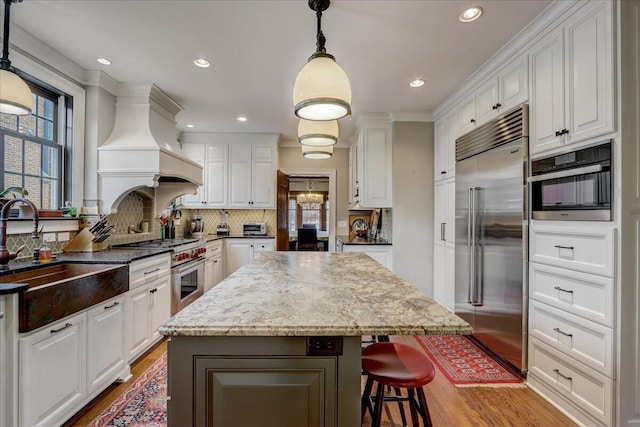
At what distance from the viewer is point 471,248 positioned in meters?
2.91

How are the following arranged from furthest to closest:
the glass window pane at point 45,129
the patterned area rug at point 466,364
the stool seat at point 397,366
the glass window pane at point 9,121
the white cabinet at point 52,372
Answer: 1. the glass window pane at point 45,129
2. the patterned area rug at point 466,364
3. the glass window pane at point 9,121
4. the white cabinet at point 52,372
5. the stool seat at point 397,366

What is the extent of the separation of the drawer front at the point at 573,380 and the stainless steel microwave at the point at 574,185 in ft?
3.02

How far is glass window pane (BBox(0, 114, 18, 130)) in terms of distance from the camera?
87.9 inches

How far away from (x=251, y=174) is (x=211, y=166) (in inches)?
27.6

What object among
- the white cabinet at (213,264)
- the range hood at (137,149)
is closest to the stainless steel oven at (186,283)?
the white cabinet at (213,264)

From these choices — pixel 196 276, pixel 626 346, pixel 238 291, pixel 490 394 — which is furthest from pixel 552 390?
pixel 196 276

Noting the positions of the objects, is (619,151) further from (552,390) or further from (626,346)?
(552,390)

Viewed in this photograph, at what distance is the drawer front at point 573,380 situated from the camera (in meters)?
1.67

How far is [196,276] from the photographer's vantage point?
373 cm

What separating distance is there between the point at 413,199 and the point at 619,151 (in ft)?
8.09

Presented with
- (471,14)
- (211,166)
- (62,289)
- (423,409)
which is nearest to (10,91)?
(62,289)

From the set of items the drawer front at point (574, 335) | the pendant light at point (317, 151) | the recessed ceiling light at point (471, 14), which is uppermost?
the recessed ceiling light at point (471, 14)

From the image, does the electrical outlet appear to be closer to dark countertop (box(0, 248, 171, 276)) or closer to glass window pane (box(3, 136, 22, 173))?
dark countertop (box(0, 248, 171, 276))

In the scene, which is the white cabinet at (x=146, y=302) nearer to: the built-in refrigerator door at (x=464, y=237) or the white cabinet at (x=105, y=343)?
the white cabinet at (x=105, y=343)
